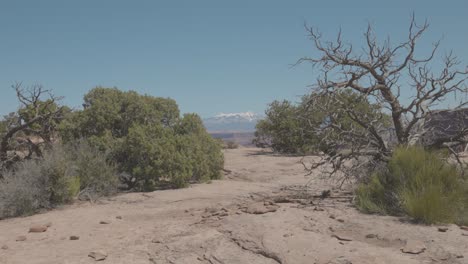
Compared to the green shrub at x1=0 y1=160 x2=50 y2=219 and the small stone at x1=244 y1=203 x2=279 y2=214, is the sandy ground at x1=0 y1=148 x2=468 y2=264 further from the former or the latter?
the green shrub at x1=0 y1=160 x2=50 y2=219

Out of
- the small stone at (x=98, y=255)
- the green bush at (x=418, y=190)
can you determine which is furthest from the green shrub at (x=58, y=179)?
the green bush at (x=418, y=190)

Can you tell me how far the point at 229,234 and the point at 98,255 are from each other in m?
1.70

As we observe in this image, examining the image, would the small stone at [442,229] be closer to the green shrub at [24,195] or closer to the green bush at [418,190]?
the green bush at [418,190]

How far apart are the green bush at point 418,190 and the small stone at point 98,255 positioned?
13.2ft

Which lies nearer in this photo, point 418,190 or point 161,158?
point 418,190

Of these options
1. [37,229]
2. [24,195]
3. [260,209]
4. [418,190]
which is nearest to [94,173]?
[24,195]

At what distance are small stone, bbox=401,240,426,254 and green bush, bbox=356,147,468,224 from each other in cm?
99

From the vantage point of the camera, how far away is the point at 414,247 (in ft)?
16.1

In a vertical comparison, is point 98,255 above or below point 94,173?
below

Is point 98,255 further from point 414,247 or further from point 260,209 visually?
point 414,247

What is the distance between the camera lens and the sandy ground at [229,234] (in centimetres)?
498

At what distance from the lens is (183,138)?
1118cm

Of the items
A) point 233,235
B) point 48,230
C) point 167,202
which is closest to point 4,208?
point 48,230

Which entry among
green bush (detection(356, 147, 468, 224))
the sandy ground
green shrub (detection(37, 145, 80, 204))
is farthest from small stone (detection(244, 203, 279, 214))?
green shrub (detection(37, 145, 80, 204))
